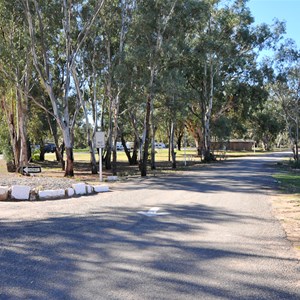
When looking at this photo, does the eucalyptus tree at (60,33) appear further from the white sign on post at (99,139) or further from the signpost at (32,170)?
the white sign on post at (99,139)

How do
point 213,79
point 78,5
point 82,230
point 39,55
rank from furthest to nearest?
point 213,79 < point 39,55 < point 78,5 < point 82,230

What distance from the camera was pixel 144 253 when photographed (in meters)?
6.33

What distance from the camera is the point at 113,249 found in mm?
6516

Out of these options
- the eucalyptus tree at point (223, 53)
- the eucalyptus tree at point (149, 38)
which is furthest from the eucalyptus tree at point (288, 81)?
the eucalyptus tree at point (149, 38)

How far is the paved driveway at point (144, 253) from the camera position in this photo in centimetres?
482

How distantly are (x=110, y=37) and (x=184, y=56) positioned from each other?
542 centimetres

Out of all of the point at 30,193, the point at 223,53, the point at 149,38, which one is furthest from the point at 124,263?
the point at 223,53

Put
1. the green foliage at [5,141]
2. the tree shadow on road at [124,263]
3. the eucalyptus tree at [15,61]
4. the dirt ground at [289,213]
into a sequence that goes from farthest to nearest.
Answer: the green foliage at [5,141] → the eucalyptus tree at [15,61] → the dirt ground at [289,213] → the tree shadow on road at [124,263]

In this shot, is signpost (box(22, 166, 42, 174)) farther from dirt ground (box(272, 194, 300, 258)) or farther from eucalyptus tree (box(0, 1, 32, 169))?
dirt ground (box(272, 194, 300, 258))

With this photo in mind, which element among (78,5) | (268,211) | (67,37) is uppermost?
(78,5)

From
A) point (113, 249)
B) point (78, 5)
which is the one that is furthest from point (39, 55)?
point (113, 249)

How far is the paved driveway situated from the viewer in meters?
4.82

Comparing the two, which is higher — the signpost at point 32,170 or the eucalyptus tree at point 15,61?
the eucalyptus tree at point 15,61

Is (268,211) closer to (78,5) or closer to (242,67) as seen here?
(78,5)
